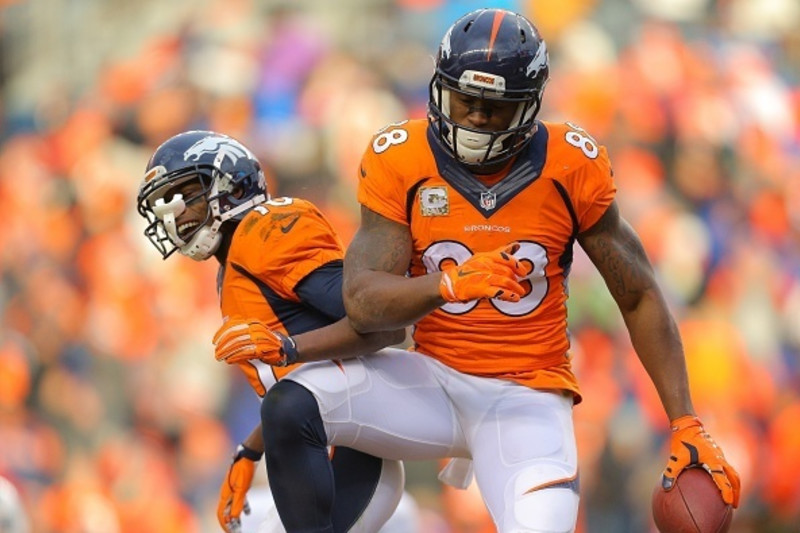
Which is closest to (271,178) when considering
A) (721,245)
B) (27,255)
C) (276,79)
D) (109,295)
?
(276,79)

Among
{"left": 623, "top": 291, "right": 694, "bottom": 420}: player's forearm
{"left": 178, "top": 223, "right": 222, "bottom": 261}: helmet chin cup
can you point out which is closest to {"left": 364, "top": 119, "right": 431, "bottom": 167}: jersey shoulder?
{"left": 178, "top": 223, "right": 222, "bottom": 261}: helmet chin cup

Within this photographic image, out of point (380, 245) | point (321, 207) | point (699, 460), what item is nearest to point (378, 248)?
point (380, 245)

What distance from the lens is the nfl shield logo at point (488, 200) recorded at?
3.30m

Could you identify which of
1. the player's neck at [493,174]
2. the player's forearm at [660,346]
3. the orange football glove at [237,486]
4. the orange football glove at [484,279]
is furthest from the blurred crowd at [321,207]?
the orange football glove at [484,279]

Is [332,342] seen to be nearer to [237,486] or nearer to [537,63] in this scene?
[237,486]

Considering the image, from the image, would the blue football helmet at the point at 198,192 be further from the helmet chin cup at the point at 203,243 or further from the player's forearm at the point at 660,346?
the player's forearm at the point at 660,346

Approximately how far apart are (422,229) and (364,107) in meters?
4.30

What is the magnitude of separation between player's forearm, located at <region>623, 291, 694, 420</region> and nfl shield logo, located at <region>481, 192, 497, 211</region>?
1.50 feet

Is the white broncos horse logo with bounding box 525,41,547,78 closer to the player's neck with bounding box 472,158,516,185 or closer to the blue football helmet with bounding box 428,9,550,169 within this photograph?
the blue football helmet with bounding box 428,9,550,169

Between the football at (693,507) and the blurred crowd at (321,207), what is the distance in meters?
3.50

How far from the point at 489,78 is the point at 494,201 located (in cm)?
30

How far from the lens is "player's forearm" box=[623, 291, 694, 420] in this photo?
3383mm

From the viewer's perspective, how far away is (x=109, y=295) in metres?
7.89

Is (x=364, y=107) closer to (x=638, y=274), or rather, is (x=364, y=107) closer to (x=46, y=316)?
(x=46, y=316)
